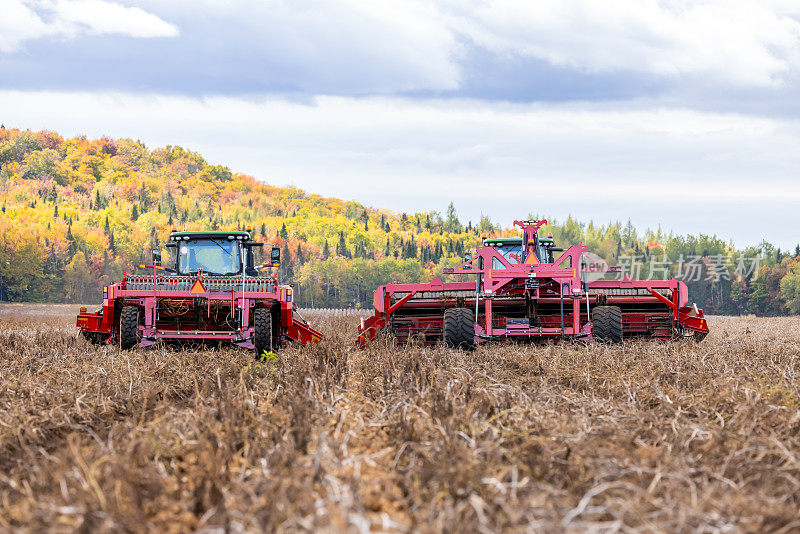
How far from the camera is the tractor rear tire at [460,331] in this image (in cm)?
1239

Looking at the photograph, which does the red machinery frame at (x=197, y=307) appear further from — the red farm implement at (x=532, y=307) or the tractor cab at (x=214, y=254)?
the tractor cab at (x=214, y=254)

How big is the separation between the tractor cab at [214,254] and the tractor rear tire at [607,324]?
640cm

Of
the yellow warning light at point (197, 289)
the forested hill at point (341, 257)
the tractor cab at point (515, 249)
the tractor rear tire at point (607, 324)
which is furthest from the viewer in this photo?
the forested hill at point (341, 257)

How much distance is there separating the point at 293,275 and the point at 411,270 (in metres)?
17.5

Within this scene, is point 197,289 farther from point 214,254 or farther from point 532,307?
point 532,307

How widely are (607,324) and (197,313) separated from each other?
6.82 m

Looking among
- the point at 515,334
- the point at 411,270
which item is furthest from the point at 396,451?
the point at 411,270

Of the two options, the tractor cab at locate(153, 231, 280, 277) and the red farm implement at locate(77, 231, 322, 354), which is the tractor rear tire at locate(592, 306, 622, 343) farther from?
the tractor cab at locate(153, 231, 280, 277)

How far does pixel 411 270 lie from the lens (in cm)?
11300

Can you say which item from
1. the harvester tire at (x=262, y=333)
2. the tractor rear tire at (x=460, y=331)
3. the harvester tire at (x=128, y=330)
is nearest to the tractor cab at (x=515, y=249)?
the tractor rear tire at (x=460, y=331)

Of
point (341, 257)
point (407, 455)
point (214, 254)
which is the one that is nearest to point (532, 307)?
point (214, 254)

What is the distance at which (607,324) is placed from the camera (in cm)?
1263

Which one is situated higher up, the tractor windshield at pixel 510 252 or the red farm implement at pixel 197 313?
the tractor windshield at pixel 510 252

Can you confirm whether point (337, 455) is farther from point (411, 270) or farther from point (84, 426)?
point (411, 270)
